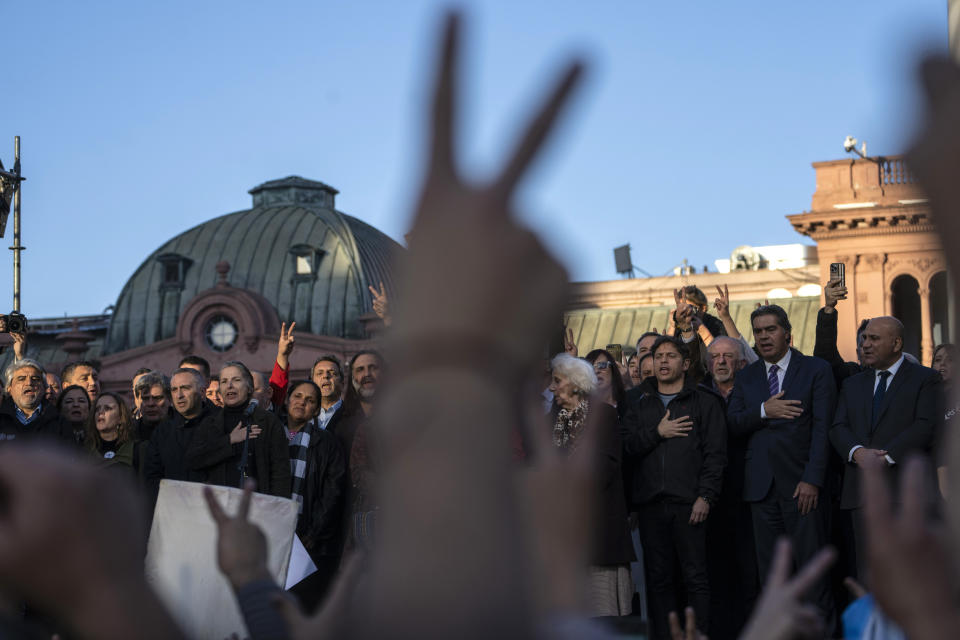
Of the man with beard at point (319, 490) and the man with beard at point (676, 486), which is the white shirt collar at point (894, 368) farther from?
the man with beard at point (319, 490)

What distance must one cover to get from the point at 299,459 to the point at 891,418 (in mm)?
3974

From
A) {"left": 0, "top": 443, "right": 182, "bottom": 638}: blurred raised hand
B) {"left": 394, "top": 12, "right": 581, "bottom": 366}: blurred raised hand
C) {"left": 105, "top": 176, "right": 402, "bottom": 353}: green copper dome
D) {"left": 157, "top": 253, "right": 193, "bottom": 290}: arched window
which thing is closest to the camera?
{"left": 394, "top": 12, "right": 581, "bottom": 366}: blurred raised hand

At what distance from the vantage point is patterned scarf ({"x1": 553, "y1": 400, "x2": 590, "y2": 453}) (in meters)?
7.54

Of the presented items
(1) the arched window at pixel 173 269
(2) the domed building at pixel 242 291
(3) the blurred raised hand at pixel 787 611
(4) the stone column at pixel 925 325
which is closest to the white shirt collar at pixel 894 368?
(3) the blurred raised hand at pixel 787 611

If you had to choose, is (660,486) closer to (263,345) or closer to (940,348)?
(940,348)

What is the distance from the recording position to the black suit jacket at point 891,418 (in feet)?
23.9

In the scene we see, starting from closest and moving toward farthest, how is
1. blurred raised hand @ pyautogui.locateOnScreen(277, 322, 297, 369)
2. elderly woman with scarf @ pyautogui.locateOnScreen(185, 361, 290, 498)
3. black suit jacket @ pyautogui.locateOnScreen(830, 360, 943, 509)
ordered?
black suit jacket @ pyautogui.locateOnScreen(830, 360, 943, 509) < elderly woman with scarf @ pyautogui.locateOnScreen(185, 361, 290, 498) < blurred raised hand @ pyautogui.locateOnScreen(277, 322, 297, 369)

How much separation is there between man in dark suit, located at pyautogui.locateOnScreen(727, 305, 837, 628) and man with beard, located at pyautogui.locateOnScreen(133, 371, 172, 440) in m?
4.39

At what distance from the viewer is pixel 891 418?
24.5 feet

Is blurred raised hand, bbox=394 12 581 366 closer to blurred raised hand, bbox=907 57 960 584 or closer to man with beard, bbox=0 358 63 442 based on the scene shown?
blurred raised hand, bbox=907 57 960 584

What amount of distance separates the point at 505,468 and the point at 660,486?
7096mm

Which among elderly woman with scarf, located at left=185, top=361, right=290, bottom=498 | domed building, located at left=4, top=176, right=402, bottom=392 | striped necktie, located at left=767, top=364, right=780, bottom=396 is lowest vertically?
elderly woman with scarf, located at left=185, top=361, right=290, bottom=498

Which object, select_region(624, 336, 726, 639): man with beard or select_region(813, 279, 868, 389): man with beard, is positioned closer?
select_region(624, 336, 726, 639): man with beard

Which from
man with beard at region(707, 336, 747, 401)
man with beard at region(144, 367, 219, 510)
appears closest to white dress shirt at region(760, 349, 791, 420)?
man with beard at region(707, 336, 747, 401)
